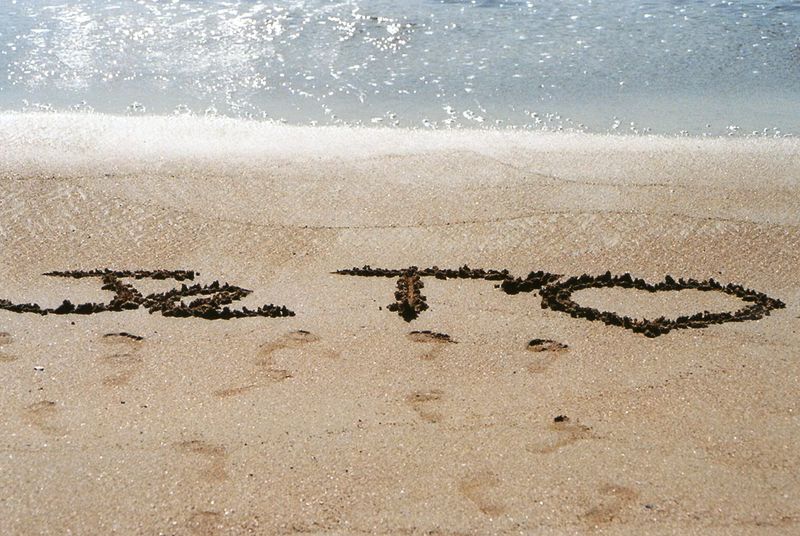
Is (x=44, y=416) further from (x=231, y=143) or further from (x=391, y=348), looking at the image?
(x=231, y=143)

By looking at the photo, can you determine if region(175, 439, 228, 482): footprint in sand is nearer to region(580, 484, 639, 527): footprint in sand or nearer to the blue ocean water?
region(580, 484, 639, 527): footprint in sand

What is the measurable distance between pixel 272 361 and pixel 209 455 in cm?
90

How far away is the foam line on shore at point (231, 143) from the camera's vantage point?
25.0 ft

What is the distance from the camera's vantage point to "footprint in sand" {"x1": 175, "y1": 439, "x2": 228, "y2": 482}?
3.98m

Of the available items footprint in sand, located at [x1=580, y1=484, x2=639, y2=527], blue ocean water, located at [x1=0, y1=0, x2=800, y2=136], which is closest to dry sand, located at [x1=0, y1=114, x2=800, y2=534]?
footprint in sand, located at [x1=580, y1=484, x2=639, y2=527]

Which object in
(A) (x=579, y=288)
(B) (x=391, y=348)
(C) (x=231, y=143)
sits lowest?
(B) (x=391, y=348)

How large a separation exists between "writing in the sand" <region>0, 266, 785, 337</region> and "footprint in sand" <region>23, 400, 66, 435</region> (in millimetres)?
1037

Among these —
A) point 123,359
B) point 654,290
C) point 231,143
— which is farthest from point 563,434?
point 231,143

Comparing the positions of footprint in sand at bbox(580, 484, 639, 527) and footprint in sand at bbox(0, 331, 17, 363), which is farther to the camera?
footprint in sand at bbox(0, 331, 17, 363)

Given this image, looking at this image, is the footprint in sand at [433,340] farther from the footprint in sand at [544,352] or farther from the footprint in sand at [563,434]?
the footprint in sand at [563,434]

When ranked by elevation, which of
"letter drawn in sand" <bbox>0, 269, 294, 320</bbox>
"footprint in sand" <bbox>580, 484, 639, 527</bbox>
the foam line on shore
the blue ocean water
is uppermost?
the blue ocean water

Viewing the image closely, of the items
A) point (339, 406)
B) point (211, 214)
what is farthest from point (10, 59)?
point (339, 406)

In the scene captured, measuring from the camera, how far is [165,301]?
559 centimetres

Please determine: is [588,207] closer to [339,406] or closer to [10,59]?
[339,406]
